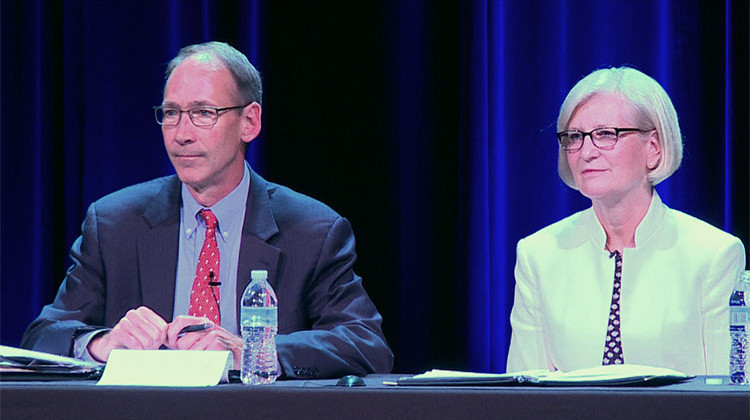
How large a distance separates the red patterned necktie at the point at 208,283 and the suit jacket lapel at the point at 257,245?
0.06 metres

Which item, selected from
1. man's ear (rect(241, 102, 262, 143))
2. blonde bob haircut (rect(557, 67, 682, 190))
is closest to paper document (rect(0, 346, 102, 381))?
man's ear (rect(241, 102, 262, 143))

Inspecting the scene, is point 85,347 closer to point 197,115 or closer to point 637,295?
point 197,115

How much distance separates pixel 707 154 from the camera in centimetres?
351

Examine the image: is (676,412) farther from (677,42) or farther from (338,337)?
(677,42)

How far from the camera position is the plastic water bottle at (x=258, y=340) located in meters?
1.89

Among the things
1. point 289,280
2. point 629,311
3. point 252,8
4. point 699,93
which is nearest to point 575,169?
point 629,311

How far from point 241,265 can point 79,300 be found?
0.44m

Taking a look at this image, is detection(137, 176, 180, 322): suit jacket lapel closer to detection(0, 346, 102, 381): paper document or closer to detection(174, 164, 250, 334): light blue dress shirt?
detection(174, 164, 250, 334): light blue dress shirt

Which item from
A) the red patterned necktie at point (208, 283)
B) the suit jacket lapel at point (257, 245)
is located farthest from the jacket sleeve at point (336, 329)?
the red patterned necktie at point (208, 283)

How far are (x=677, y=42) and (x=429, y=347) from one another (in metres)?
1.44

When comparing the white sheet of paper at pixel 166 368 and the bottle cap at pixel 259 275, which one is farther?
the bottle cap at pixel 259 275

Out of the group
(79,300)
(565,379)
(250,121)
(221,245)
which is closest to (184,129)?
(250,121)

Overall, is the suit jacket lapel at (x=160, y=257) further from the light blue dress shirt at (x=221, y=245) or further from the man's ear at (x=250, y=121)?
the man's ear at (x=250, y=121)

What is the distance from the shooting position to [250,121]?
2.76 m
